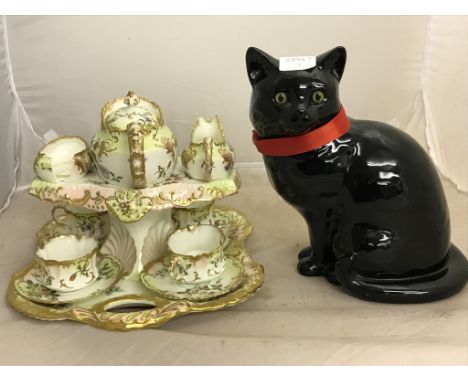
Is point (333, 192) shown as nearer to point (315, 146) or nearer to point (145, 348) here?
point (315, 146)

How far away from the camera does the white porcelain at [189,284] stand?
85cm

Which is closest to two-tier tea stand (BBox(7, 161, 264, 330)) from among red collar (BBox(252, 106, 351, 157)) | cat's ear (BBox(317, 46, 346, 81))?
red collar (BBox(252, 106, 351, 157))

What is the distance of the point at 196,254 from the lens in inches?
34.0

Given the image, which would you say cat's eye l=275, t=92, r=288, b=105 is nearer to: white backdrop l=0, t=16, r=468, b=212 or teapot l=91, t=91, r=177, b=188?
teapot l=91, t=91, r=177, b=188

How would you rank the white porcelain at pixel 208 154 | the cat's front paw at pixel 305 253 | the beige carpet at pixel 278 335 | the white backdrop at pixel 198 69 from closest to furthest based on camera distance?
the beige carpet at pixel 278 335 < the white porcelain at pixel 208 154 < the cat's front paw at pixel 305 253 < the white backdrop at pixel 198 69

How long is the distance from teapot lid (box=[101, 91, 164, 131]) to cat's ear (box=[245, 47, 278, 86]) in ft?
0.52

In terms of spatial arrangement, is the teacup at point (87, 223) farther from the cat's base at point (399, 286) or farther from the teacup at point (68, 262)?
the cat's base at point (399, 286)

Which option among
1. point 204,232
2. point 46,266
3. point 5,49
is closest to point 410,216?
point 204,232

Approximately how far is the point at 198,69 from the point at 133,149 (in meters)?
0.49

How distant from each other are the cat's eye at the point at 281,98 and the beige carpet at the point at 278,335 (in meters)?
0.30

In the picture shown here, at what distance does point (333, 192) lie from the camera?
847 mm

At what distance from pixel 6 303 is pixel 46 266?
0.36 ft

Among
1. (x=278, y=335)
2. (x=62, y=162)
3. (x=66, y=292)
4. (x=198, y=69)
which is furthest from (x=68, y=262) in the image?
(x=198, y=69)

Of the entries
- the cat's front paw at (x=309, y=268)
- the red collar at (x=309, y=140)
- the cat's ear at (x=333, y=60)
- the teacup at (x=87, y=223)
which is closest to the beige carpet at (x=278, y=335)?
the cat's front paw at (x=309, y=268)
